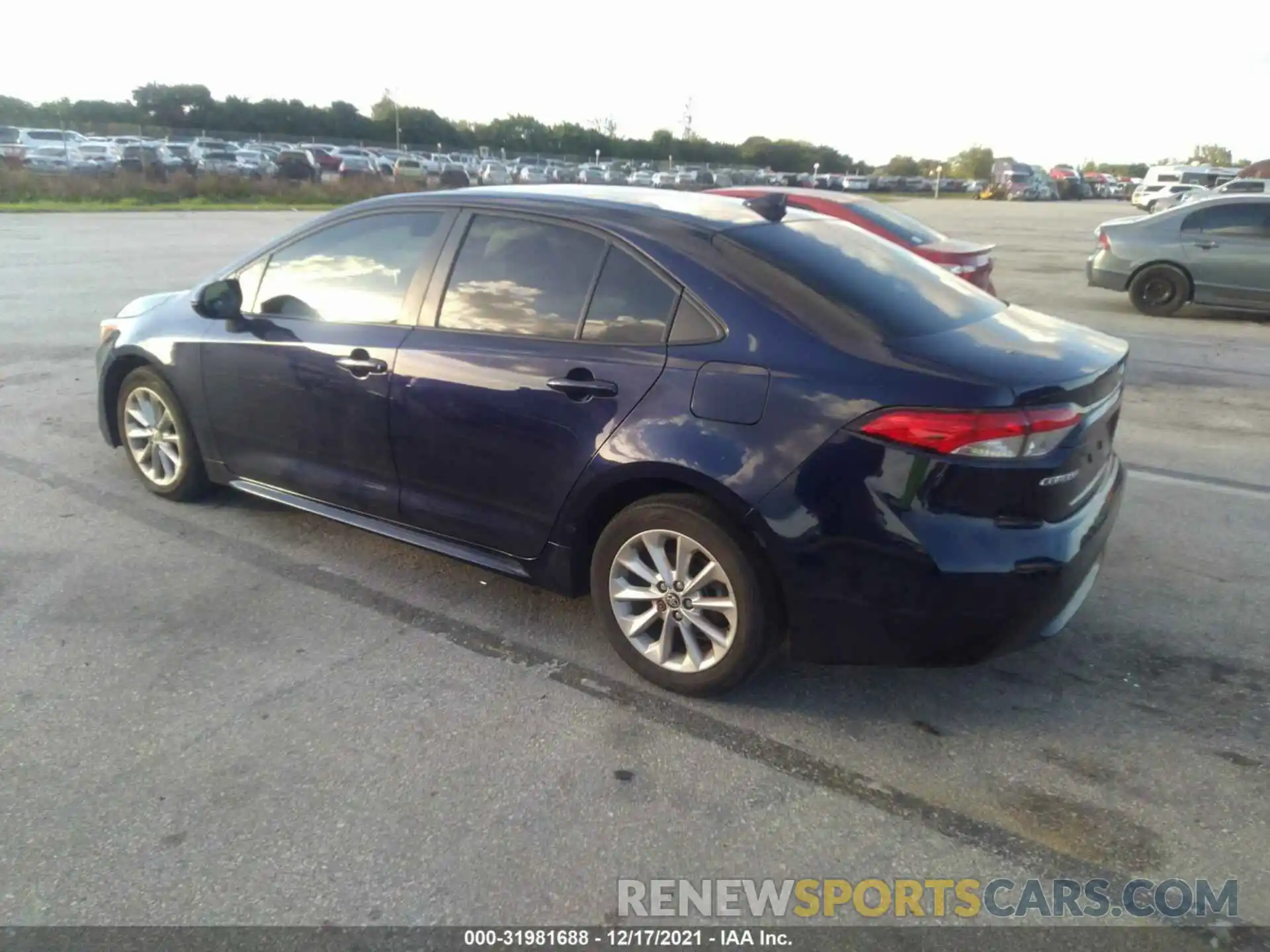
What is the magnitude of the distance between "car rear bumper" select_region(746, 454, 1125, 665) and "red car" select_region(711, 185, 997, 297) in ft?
21.5

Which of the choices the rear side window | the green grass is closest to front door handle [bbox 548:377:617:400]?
the rear side window

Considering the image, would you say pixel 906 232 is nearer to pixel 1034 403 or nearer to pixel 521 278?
pixel 521 278

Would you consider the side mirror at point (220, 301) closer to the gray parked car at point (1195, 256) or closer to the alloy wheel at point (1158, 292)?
the gray parked car at point (1195, 256)

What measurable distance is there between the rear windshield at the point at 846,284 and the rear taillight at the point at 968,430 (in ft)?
1.16

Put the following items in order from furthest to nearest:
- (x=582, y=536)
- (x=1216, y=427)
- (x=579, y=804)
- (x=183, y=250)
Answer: (x=183, y=250) → (x=1216, y=427) → (x=582, y=536) → (x=579, y=804)

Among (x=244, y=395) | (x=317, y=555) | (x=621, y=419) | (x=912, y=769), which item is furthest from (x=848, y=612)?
(x=244, y=395)

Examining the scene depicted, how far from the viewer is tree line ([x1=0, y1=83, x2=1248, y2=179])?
71.4m

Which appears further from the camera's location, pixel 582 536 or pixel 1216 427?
pixel 1216 427

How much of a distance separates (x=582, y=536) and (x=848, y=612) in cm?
Answer: 104

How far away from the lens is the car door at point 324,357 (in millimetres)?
4262

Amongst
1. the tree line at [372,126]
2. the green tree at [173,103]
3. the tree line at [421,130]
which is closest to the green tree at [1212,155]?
the tree line at [421,130]

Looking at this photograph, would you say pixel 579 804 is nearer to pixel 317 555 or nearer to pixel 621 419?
pixel 621 419

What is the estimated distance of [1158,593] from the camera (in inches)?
178

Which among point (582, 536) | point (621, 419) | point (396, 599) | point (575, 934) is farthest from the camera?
point (396, 599)
